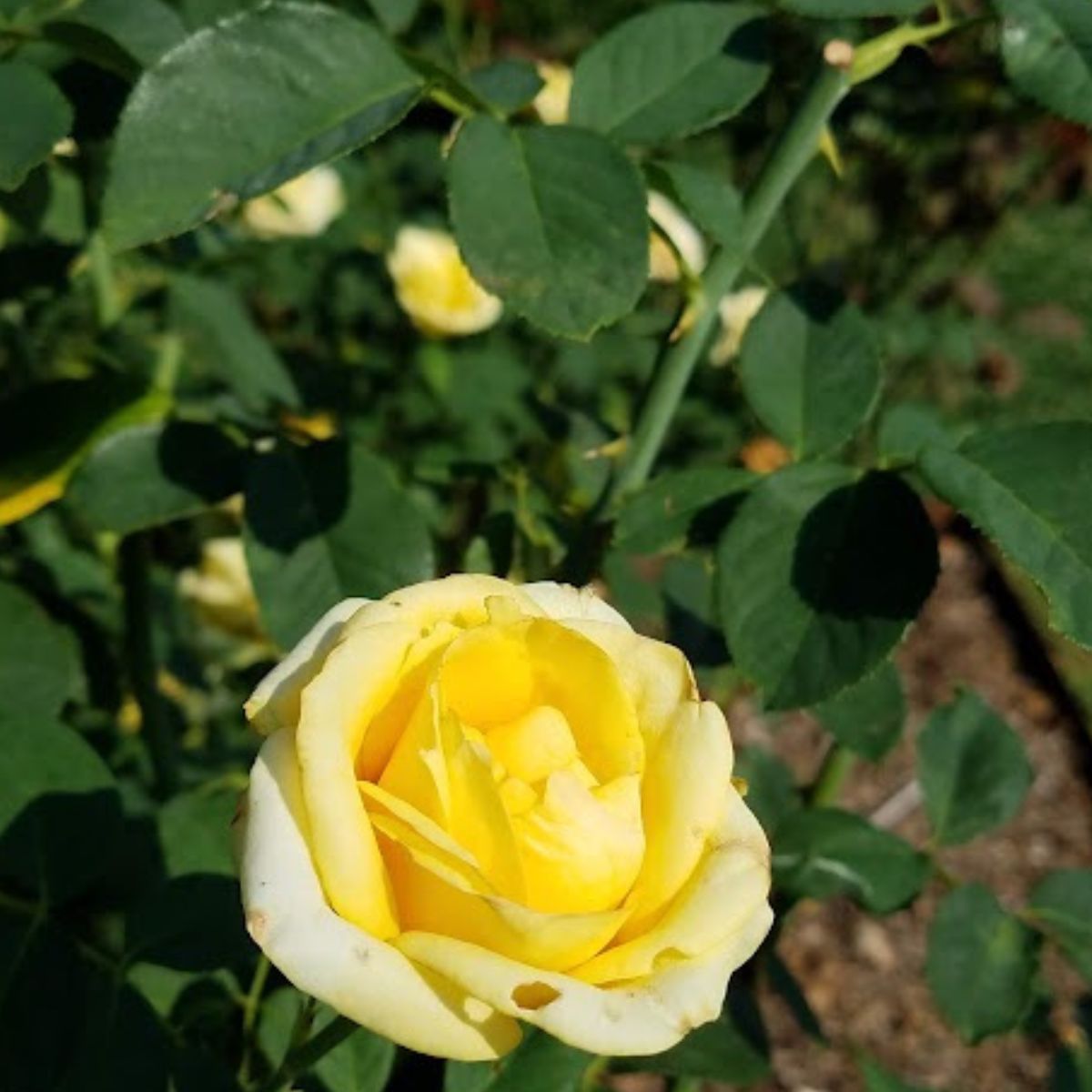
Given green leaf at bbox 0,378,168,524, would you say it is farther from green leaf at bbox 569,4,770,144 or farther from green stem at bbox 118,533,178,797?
green leaf at bbox 569,4,770,144

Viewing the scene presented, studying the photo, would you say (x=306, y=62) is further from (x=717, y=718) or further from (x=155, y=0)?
(x=717, y=718)

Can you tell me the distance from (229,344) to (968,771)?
0.70 meters

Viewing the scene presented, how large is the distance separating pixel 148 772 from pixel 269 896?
3.42 ft

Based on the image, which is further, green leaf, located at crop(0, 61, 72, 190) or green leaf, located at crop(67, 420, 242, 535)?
green leaf, located at crop(67, 420, 242, 535)

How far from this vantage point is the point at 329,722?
22.0 inches

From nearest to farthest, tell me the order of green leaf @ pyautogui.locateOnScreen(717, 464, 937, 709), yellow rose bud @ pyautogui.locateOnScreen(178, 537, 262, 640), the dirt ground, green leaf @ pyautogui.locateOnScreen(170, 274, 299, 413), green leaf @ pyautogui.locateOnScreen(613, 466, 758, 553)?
1. green leaf @ pyautogui.locateOnScreen(717, 464, 937, 709)
2. green leaf @ pyautogui.locateOnScreen(613, 466, 758, 553)
3. green leaf @ pyautogui.locateOnScreen(170, 274, 299, 413)
4. yellow rose bud @ pyautogui.locateOnScreen(178, 537, 262, 640)
5. the dirt ground

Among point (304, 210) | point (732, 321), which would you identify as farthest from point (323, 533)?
point (304, 210)

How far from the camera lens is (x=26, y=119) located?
77 cm

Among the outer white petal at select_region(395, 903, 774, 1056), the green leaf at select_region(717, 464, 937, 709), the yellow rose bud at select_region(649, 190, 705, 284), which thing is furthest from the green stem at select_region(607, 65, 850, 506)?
the yellow rose bud at select_region(649, 190, 705, 284)

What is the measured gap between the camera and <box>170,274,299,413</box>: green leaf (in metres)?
1.37

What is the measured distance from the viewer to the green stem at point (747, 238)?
2.85 ft

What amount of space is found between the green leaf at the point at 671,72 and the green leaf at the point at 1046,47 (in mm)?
154

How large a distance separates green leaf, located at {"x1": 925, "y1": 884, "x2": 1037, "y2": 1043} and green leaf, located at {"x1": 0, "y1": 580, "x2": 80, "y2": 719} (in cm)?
57

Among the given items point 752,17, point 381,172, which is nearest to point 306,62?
point 752,17
